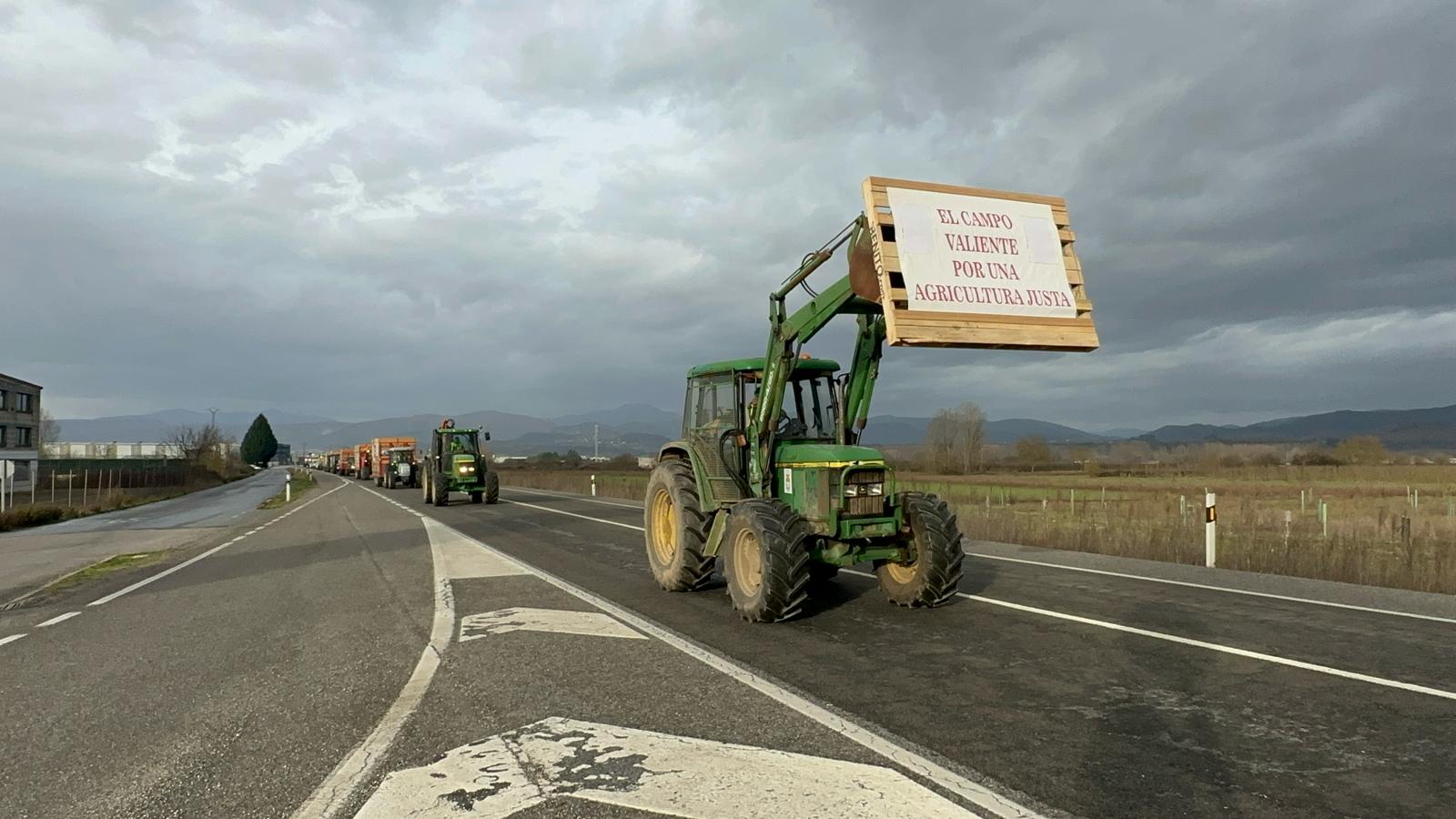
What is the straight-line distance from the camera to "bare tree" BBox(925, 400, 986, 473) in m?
75.4

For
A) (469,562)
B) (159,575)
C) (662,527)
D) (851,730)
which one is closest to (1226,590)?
(662,527)

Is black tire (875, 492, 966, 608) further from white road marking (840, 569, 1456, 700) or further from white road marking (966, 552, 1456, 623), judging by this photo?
white road marking (966, 552, 1456, 623)

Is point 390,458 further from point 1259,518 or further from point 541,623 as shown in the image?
point 541,623

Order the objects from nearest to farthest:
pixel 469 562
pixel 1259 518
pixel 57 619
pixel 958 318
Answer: pixel 958 318 → pixel 57 619 → pixel 469 562 → pixel 1259 518

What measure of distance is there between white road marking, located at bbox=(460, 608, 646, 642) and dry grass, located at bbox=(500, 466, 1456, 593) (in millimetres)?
8760

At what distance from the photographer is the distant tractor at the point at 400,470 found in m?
46.1

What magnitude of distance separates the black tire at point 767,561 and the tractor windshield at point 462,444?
916 inches

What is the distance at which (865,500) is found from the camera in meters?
7.74

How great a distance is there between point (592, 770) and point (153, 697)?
3518 millimetres

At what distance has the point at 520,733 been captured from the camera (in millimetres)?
4426

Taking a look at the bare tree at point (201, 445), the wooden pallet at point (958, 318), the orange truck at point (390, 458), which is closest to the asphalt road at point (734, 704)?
the wooden pallet at point (958, 318)

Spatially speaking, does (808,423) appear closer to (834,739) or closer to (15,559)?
(834,739)

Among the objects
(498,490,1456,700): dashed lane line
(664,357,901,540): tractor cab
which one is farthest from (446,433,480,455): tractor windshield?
(498,490,1456,700): dashed lane line

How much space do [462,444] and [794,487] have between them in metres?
23.7
